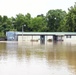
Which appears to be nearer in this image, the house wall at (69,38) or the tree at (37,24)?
the house wall at (69,38)

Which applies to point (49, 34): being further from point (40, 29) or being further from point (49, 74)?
point (49, 74)

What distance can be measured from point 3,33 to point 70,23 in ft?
70.5

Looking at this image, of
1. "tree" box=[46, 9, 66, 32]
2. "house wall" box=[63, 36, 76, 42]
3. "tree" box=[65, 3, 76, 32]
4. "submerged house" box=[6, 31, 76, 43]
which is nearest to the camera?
"submerged house" box=[6, 31, 76, 43]

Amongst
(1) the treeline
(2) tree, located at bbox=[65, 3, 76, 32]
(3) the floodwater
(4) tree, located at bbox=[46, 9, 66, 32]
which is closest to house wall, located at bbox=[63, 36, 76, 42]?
(2) tree, located at bbox=[65, 3, 76, 32]

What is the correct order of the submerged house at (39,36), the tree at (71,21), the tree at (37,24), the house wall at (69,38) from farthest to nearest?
1. the tree at (37,24)
2. the tree at (71,21)
3. the house wall at (69,38)
4. the submerged house at (39,36)

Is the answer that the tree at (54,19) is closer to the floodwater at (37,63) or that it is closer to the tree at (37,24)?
the tree at (37,24)

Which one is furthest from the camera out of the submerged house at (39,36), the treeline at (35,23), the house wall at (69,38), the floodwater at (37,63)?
the treeline at (35,23)

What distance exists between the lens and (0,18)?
10650 cm

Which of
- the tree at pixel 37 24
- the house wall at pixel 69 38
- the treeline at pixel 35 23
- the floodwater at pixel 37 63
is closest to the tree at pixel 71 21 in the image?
the house wall at pixel 69 38

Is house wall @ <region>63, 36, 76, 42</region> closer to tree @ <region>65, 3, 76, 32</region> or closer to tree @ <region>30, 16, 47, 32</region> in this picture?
tree @ <region>65, 3, 76, 32</region>

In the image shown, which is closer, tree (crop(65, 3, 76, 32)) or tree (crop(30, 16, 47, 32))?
tree (crop(65, 3, 76, 32))

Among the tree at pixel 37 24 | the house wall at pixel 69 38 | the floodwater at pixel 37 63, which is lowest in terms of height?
the house wall at pixel 69 38

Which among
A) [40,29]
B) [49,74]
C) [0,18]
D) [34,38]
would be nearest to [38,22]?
[40,29]

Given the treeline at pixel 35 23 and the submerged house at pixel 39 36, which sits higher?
the treeline at pixel 35 23
